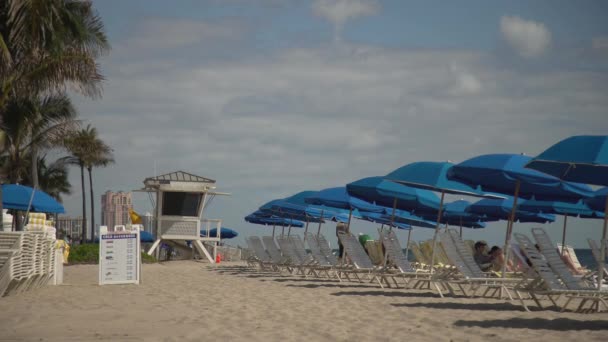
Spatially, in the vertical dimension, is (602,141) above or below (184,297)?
above

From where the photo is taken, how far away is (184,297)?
36.9ft

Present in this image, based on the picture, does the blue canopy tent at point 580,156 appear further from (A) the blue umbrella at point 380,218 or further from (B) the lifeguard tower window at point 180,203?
(B) the lifeguard tower window at point 180,203

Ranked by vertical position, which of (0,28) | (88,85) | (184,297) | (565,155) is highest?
(0,28)

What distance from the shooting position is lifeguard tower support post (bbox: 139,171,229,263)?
3170 cm

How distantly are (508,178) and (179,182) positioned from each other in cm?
2286

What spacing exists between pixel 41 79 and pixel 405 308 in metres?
9.93

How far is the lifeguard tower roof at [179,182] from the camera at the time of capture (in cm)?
3259

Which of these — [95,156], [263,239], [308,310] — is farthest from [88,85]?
[95,156]

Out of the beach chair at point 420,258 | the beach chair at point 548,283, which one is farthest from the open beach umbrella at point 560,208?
the beach chair at point 548,283

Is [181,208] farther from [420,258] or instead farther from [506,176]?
[506,176]

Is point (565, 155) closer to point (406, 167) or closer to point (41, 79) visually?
point (406, 167)

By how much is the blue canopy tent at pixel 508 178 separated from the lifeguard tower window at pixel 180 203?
2071 cm

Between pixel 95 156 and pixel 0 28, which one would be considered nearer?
pixel 0 28

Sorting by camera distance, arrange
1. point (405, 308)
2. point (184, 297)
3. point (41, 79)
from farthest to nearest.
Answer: point (41, 79) → point (184, 297) → point (405, 308)
